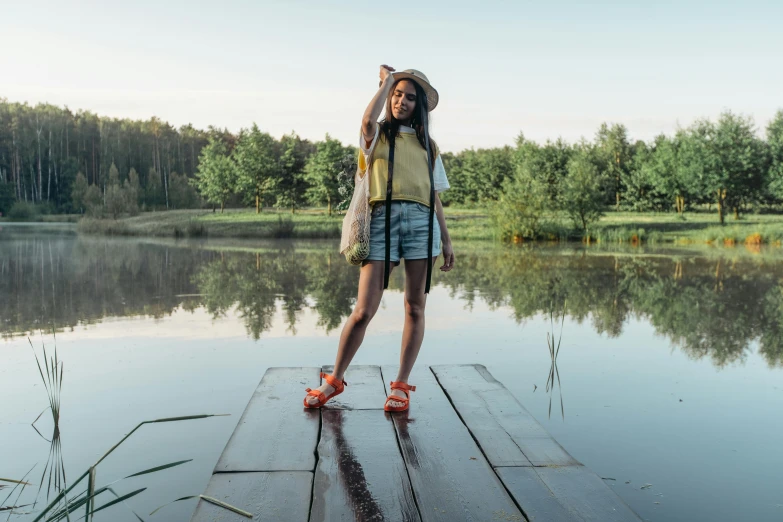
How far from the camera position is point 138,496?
3135 mm

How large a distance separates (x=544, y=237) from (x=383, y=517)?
2805cm

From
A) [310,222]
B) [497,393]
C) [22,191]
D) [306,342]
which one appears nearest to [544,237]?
[310,222]

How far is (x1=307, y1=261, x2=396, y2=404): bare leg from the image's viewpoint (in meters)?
3.53

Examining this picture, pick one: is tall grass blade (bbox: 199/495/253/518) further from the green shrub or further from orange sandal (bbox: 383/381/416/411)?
the green shrub

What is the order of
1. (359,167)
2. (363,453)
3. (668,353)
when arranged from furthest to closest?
(668,353) < (359,167) < (363,453)

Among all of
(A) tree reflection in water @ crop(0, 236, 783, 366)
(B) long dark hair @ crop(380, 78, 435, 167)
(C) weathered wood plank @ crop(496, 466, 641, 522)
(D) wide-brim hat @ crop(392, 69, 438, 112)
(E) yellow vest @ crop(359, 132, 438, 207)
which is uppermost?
(D) wide-brim hat @ crop(392, 69, 438, 112)

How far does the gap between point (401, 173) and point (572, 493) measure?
5.61ft

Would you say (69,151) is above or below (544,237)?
above

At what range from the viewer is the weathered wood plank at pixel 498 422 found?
2809mm

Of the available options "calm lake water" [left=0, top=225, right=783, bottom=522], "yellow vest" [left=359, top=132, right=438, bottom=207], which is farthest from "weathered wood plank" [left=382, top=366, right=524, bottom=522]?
"yellow vest" [left=359, top=132, right=438, bottom=207]

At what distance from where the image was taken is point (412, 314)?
11.9 feet

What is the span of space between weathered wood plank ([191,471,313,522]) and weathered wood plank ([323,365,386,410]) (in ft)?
3.31

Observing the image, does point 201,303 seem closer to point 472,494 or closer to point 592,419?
point 592,419

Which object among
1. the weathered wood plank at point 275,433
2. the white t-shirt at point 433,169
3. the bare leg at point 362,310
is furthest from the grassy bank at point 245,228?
the bare leg at point 362,310
